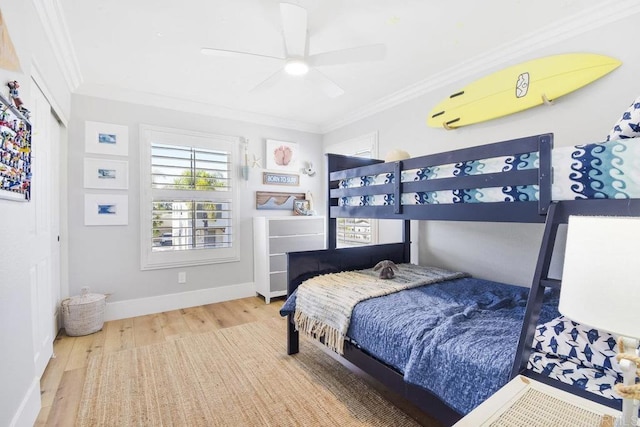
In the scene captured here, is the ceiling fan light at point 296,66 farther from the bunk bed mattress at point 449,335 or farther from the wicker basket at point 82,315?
the wicker basket at point 82,315

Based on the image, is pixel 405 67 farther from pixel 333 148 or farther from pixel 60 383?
pixel 60 383

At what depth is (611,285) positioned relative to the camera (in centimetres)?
60

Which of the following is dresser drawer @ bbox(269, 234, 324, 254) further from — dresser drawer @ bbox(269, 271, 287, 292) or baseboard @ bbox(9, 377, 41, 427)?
baseboard @ bbox(9, 377, 41, 427)

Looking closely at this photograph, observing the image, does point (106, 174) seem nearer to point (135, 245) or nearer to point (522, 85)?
point (135, 245)

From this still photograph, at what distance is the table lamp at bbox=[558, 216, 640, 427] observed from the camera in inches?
22.8

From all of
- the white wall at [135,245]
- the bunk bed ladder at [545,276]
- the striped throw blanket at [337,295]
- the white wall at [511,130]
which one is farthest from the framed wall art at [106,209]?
the bunk bed ladder at [545,276]

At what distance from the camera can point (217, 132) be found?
3738 mm

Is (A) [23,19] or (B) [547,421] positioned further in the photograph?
(A) [23,19]

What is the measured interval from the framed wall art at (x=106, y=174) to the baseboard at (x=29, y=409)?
1965mm

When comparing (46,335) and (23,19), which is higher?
(23,19)

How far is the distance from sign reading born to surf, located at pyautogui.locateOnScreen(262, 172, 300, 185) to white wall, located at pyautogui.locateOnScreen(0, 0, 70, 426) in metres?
2.50

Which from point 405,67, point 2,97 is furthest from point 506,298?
point 2,97

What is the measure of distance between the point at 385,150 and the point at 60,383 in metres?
3.49

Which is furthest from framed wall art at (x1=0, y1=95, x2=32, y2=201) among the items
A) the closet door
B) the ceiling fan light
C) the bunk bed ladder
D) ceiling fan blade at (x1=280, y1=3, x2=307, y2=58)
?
the bunk bed ladder
